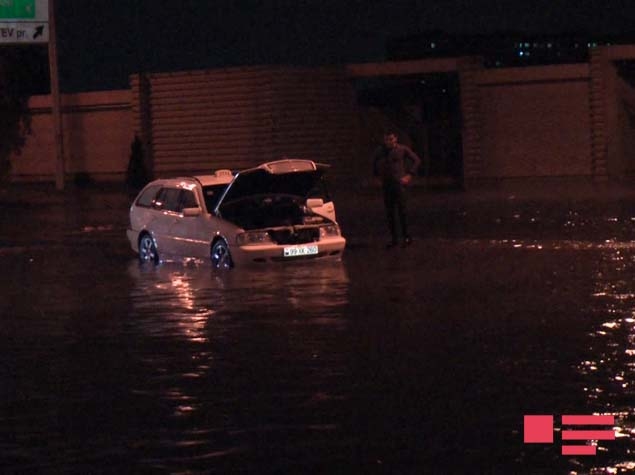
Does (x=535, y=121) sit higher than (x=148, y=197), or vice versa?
(x=535, y=121)

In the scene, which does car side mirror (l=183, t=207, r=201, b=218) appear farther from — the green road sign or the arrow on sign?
the arrow on sign

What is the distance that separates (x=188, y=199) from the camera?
19.3 m

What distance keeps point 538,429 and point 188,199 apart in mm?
11799

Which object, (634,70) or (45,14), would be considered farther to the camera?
(634,70)

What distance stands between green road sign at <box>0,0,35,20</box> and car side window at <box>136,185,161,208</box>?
19156 millimetres

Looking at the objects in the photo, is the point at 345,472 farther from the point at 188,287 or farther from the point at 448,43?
the point at 448,43

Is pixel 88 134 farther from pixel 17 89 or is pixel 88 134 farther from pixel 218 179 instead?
pixel 218 179

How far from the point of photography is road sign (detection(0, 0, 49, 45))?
3831 cm

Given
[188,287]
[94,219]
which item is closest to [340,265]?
[188,287]

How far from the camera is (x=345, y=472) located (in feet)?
23.7

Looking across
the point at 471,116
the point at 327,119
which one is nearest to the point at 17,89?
the point at 327,119

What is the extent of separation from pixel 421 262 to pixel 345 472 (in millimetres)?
11604

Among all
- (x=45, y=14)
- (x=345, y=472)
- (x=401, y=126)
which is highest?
(x=45, y=14)

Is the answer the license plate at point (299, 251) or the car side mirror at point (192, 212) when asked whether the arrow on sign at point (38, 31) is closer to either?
the car side mirror at point (192, 212)
